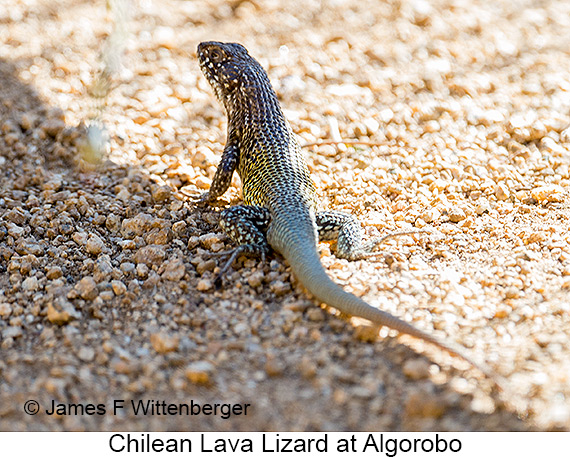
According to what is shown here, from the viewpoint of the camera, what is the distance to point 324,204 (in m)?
5.13

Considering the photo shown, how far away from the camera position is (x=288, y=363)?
340 cm

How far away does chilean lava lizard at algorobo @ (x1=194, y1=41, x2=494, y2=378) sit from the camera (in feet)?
12.2

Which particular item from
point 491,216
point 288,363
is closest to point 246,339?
point 288,363

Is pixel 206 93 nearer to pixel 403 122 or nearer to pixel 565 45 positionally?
pixel 403 122

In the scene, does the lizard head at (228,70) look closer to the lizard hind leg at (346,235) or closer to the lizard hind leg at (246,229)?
the lizard hind leg at (246,229)

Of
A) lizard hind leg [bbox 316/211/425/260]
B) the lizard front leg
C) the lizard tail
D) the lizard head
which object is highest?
the lizard head

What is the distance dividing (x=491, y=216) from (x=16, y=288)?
3.58 metres

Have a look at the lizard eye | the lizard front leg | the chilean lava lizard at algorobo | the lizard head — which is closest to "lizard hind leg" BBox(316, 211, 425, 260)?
the chilean lava lizard at algorobo

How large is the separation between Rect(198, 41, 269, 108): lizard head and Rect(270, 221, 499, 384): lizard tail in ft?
5.44

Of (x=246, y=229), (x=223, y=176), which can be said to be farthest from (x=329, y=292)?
(x=223, y=176)

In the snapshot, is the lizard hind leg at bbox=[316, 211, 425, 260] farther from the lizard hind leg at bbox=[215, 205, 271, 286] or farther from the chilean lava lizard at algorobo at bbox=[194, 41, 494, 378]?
the lizard hind leg at bbox=[215, 205, 271, 286]

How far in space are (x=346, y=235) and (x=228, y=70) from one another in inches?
75.6

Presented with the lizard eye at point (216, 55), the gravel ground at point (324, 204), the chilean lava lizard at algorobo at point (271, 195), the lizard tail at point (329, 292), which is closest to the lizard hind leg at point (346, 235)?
the chilean lava lizard at algorobo at point (271, 195)

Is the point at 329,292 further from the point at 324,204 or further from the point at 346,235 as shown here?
the point at 324,204
